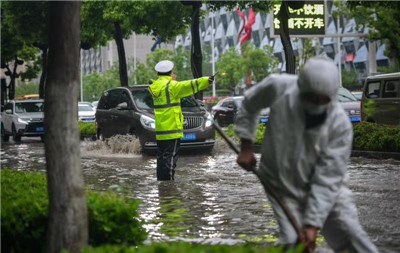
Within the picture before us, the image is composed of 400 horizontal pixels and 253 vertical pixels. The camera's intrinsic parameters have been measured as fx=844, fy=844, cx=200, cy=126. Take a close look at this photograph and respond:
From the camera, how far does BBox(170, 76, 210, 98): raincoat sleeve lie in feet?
39.6

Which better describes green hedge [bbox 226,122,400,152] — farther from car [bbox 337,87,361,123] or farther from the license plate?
car [bbox 337,87,361,123]

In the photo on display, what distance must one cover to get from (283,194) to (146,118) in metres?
15.0

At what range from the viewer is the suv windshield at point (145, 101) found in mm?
20500

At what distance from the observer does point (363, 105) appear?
2355 cm

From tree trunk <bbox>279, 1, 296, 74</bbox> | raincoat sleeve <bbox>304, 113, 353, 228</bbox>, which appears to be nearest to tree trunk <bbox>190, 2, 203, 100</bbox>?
tree trunk <bbox>279, 1, 296, 74</bbox>

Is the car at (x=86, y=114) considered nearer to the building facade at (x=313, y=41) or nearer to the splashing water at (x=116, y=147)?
the splashing water at (x=116, y=147)

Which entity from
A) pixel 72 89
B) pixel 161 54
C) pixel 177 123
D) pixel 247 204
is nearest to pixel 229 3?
pixel 177 123

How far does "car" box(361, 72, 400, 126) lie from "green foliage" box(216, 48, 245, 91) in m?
60.3

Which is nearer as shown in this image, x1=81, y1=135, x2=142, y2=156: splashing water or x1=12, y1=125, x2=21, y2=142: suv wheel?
x1=81, y1=135, x2=142, y2=156: splashing water

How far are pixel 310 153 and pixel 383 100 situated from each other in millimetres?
18663

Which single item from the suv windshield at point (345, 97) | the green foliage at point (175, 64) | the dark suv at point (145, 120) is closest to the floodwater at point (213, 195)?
the dark suv at point (145, 120)

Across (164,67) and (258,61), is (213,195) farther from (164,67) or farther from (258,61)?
(258,61)

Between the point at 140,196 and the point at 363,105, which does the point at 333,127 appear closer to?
the point at 140,196

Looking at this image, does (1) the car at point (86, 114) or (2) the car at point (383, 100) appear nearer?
(2) the car at point (383, 100)
